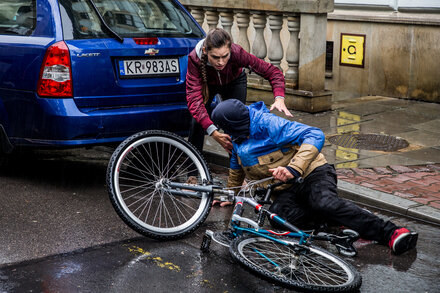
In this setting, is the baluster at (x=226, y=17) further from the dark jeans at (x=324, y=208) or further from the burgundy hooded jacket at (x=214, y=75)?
the dark jeans at (x=324, y=208)

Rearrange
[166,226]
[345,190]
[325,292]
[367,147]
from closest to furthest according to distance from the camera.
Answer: [325,292] < [166,226] < [345,190] < [367,147]

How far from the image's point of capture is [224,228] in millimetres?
5465

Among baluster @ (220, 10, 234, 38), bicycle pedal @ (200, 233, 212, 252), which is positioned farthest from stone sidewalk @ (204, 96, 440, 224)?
baluster @ (220, 10, 234, 38)

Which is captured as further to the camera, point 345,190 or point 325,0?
point 325,0

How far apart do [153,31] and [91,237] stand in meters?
2.20

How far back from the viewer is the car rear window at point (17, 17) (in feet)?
20.7

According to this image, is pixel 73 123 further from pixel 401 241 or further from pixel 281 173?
pixel 401 241

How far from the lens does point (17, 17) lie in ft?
21.4

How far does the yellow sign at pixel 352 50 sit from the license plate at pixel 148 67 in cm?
523

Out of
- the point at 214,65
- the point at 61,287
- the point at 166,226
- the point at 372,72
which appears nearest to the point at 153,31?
the point at 214,65

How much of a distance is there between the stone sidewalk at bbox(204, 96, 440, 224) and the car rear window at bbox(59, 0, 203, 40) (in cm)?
137

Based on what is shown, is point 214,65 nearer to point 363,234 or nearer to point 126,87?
point 126,87

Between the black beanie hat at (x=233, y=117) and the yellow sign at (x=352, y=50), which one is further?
the yellow sign at (x=352, y=50)

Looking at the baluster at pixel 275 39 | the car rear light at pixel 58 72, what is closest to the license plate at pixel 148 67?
the car rear light at pixel 58 72
